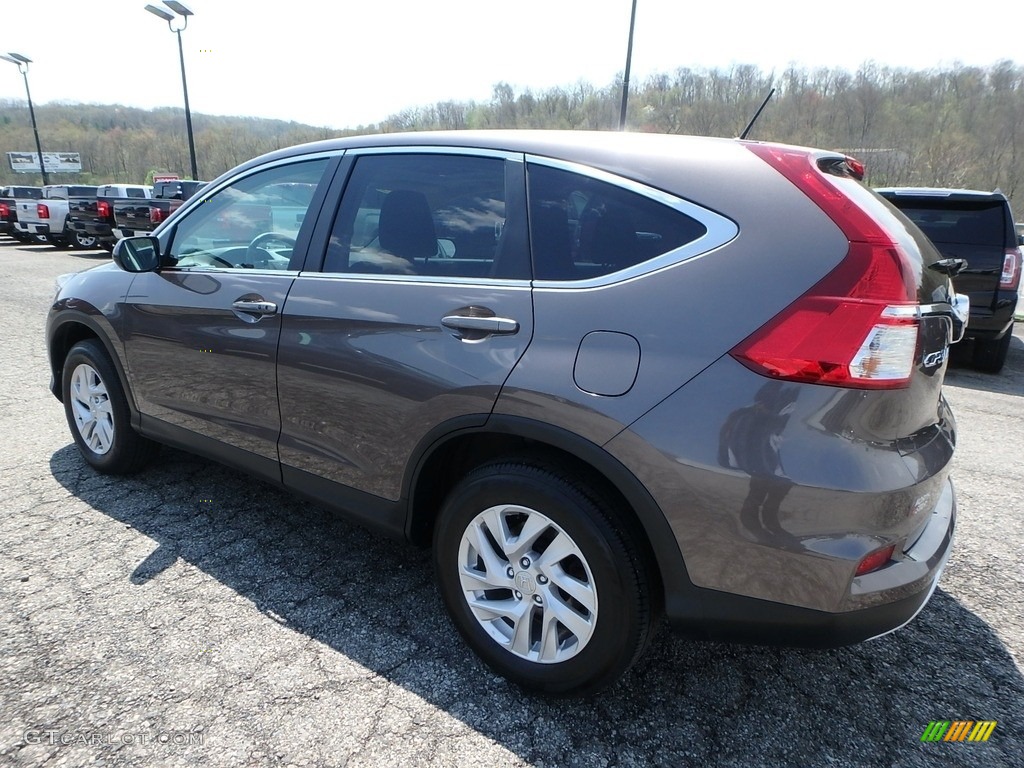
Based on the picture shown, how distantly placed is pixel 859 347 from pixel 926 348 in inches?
11.2

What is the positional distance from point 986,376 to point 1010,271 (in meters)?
1.07

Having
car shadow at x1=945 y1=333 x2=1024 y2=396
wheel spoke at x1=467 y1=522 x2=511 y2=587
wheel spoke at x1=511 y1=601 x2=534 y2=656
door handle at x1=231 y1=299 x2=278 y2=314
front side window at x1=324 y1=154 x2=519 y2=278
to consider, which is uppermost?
front side window at x1=324 y1=154 x2=519 y2=278

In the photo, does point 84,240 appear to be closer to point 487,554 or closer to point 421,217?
point 421,217

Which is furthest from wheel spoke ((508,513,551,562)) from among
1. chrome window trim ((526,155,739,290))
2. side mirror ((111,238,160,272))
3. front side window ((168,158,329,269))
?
side mirror ((111,238,160,272))

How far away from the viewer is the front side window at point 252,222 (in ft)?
9.22

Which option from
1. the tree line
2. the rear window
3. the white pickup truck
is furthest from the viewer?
the tree line

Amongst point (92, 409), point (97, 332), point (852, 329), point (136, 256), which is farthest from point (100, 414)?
point (852, 329)

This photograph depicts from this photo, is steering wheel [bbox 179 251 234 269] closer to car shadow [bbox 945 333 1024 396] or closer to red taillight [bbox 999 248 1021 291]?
car shadow [bbox 945 333 1024 396]

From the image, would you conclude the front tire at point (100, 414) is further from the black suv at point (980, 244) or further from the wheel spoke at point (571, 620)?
the black suv at point (980, 244)

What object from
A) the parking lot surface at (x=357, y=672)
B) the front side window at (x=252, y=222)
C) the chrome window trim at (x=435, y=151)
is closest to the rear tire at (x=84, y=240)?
the front side window at (x=252, y=222)

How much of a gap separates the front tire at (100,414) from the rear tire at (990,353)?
7.62m

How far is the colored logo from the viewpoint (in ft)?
6.64

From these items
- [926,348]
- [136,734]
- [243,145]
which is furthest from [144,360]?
[243,145]

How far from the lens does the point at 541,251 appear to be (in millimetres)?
2066
